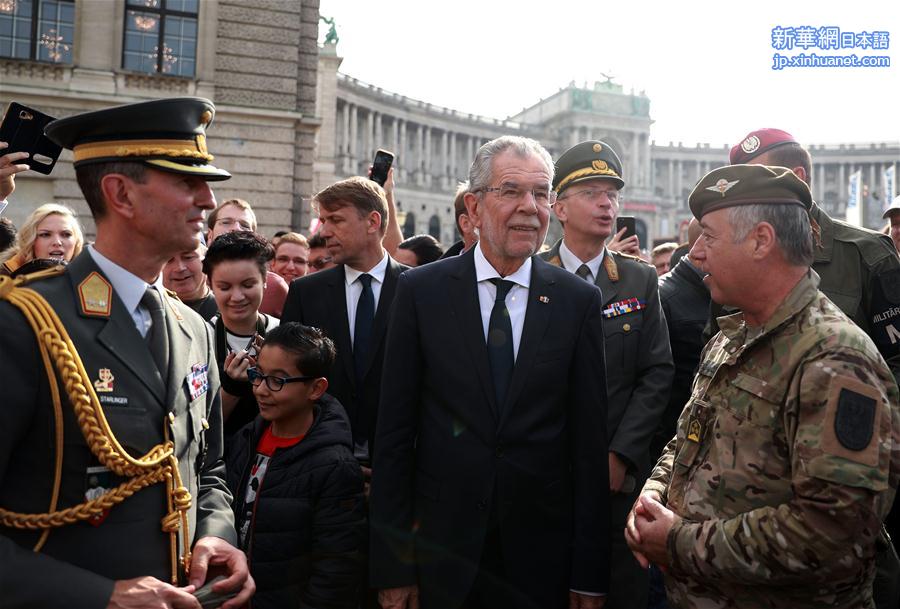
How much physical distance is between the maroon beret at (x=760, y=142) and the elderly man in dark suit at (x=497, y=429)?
144 centimetres

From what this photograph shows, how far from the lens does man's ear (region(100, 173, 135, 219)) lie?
221 cm

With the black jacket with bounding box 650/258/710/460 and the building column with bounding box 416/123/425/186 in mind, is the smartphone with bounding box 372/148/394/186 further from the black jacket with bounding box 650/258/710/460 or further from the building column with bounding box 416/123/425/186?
the building column with bounding box 416/123/425/186

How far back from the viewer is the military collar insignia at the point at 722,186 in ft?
9.04

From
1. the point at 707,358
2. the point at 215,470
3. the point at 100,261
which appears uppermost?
the point at 100,261

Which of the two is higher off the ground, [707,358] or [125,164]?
[125,164]

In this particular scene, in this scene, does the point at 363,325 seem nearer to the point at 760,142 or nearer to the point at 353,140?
the point at 760,142

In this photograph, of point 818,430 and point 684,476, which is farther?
point 684,476

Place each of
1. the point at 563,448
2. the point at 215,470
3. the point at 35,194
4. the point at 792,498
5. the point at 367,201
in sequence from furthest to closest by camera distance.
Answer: the point at 35,194, the point at 367,201, the point at 563,448, the point at 215,470, the point at 792,498

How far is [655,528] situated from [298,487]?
1.71 meters

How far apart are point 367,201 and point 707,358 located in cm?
231

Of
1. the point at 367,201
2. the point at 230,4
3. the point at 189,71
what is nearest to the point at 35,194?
the point at 189,71

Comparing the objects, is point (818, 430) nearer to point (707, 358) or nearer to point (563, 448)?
point (707, 358)

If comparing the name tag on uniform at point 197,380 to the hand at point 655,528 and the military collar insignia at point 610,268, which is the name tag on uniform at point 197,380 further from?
the military collar insignia at point 610,268

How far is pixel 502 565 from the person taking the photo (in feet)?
10.4
